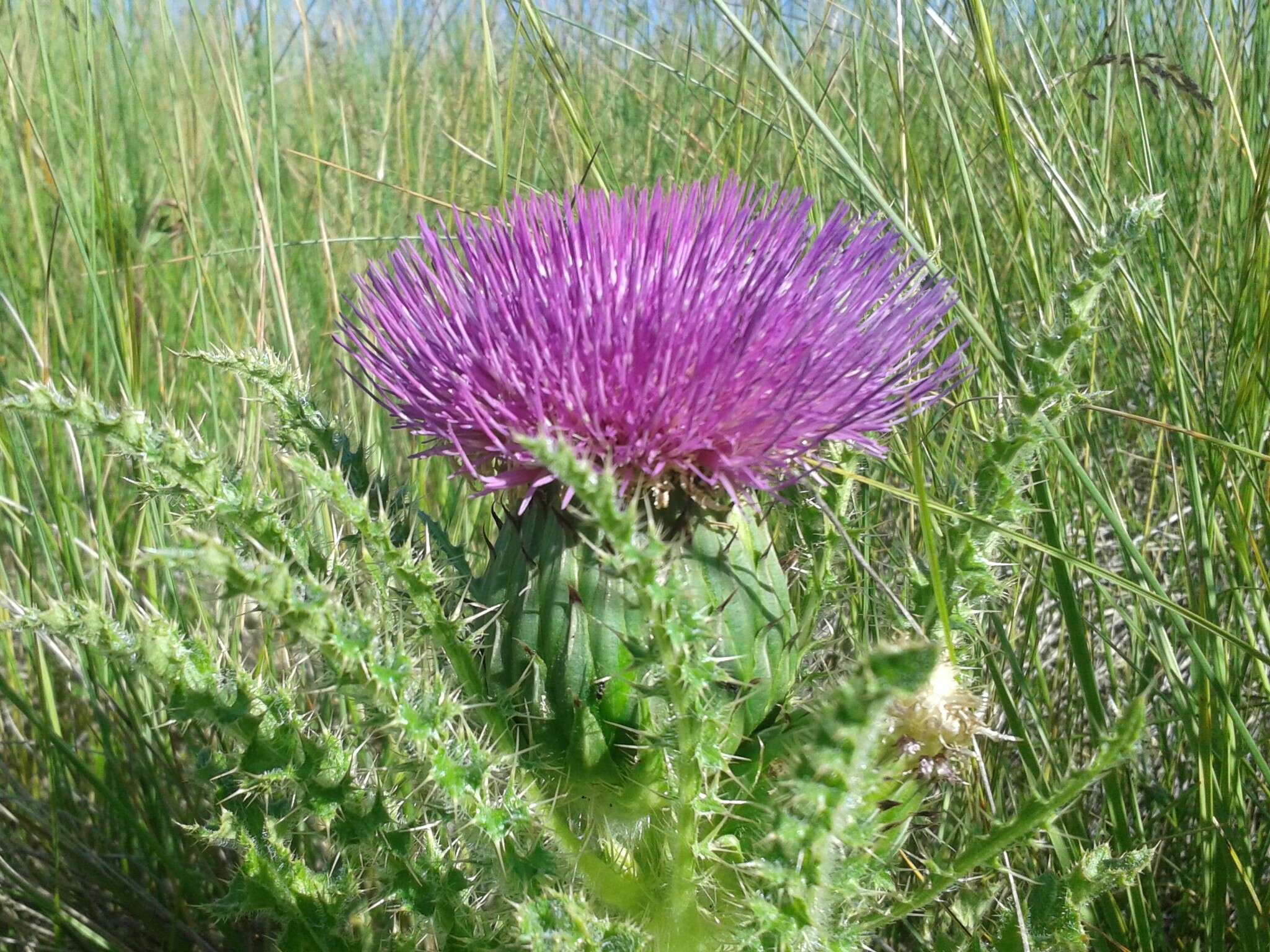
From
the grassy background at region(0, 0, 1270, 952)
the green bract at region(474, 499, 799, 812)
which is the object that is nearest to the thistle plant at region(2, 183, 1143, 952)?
the green bract at region(474, 499, 799, 812)

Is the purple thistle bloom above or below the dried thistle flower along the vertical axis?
above

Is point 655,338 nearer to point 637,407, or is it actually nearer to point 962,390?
point 637,407

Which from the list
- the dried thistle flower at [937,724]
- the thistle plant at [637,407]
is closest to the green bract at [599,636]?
the thistle plant at [637,407]

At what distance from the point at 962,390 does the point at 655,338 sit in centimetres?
86

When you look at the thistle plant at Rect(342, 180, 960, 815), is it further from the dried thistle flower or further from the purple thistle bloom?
the dried thistle flower

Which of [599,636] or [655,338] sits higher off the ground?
[655,338]

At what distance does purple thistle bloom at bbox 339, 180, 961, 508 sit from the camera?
1.35 meters

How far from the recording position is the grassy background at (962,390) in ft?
5.40

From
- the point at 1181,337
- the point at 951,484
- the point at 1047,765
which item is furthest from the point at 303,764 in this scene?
the point at 1181,337

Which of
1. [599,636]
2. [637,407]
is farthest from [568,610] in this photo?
[637,407]

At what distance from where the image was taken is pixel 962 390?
1979 millimetres

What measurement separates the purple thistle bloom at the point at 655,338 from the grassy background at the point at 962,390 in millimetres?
127

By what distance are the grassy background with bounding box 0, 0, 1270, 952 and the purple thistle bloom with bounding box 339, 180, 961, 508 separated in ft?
0.42

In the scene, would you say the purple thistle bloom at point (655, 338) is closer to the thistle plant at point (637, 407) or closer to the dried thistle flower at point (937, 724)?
the thistle plant at point (637, 407)
